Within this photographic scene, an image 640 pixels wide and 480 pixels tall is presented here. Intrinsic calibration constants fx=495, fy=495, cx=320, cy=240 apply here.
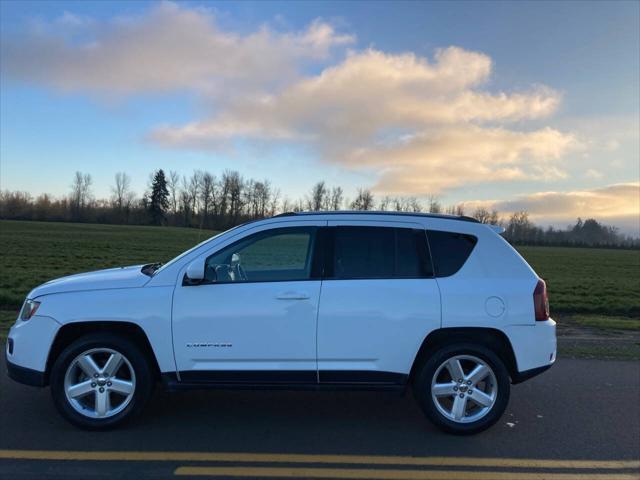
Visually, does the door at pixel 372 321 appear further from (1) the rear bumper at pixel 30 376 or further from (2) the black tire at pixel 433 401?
(1) the rear bumper at pixel 30 376

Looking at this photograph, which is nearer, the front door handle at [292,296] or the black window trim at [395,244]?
the front door handle at [292,296]

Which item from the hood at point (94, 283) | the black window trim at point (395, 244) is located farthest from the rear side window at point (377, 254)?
the hood at point (94, 283)

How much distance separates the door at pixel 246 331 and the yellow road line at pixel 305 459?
62cm

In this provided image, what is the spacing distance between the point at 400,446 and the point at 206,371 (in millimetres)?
1717

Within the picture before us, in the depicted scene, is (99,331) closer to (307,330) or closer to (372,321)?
(307,330)

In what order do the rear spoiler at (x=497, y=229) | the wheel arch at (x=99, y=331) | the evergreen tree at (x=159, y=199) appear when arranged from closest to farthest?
the wheel arch at (x=99, y=331) → the rear spoiler at (x=497, y=229) → the evergreen tree at (x=159, y=199)

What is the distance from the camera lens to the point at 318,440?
161 inches

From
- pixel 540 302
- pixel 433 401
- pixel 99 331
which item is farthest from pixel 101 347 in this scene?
pixel 540 302

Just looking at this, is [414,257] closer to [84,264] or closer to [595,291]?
[595,291]

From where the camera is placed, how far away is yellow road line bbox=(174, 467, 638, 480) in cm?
352

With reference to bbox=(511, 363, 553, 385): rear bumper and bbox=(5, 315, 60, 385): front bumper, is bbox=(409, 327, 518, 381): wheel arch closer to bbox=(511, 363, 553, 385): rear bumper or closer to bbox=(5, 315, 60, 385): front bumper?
bbox=(511, 363, 553, 385): rear bumper

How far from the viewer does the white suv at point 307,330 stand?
4.16 metres

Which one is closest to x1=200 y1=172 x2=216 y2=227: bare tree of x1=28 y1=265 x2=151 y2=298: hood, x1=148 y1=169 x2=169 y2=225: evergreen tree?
x1=148 y1=169 x2=169 y2=225: evergreen tree

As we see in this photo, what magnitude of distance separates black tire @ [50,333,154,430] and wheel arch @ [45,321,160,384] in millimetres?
88
